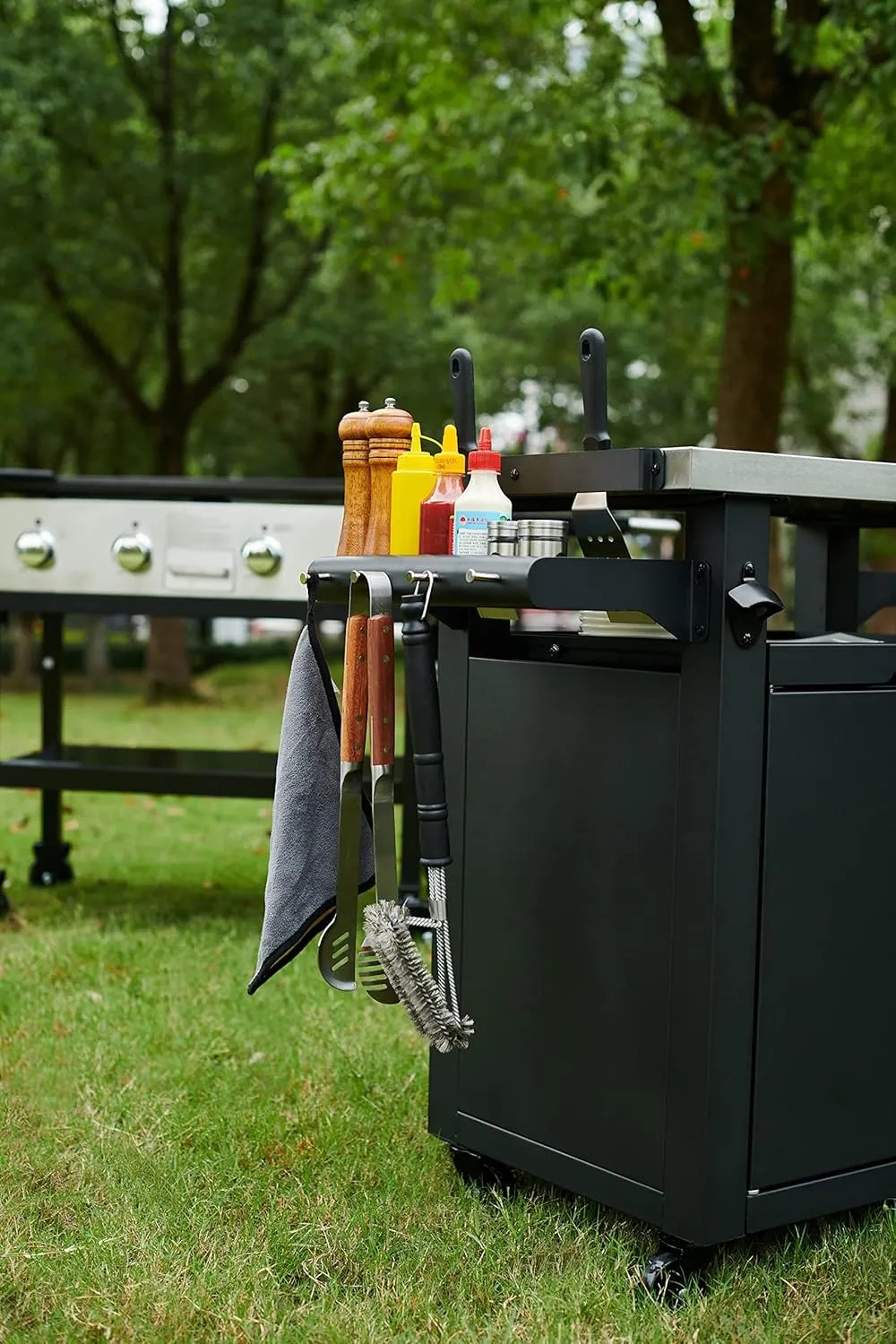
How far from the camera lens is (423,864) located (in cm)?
235

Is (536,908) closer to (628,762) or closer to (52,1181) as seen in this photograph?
(628,762)

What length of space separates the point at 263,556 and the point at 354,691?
8.17 feet

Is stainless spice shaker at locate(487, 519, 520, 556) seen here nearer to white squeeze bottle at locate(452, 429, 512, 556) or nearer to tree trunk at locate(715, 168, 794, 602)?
white squeeze bottle at locate(452, 429, 512, 556)

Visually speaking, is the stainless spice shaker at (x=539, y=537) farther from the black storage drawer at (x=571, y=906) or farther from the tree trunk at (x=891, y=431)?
the tree trunk at (x=891, y=431)

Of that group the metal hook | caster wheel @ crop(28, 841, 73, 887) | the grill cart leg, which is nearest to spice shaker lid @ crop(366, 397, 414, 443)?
the metal hook

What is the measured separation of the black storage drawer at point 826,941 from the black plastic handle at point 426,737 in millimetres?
574

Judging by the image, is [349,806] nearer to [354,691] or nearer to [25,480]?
[354,691]

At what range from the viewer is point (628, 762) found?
2625 millimetres

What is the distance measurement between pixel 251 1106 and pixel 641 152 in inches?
329

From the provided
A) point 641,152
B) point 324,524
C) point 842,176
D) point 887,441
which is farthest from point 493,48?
point 887,441

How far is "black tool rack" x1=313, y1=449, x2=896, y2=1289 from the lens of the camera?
2.48 meters

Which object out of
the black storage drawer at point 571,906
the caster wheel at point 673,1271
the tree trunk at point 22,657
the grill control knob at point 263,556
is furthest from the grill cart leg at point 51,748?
the tree trunk at point 22,657

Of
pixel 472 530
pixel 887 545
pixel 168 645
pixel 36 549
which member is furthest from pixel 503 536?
pixel 887 545

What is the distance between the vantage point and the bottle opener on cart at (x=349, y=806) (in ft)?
8.13
